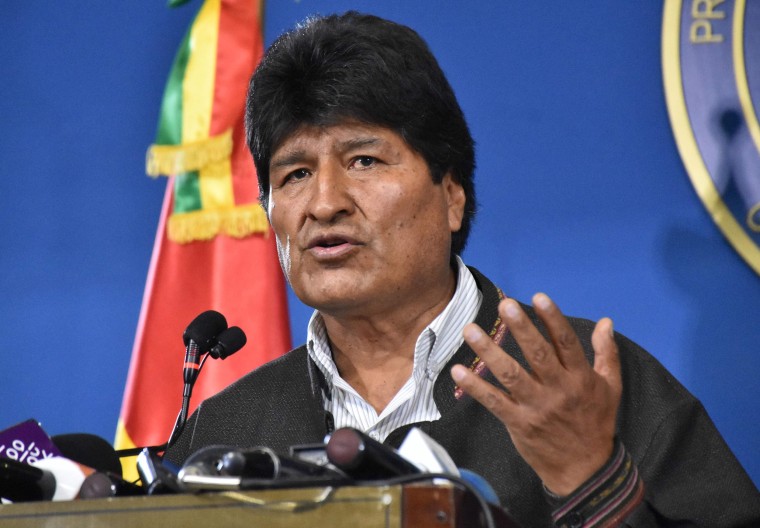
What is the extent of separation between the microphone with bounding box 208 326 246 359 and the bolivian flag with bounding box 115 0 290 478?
1.10 metres

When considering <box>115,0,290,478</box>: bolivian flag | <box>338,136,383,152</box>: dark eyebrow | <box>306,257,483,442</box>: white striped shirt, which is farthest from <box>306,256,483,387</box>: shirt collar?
<box>115,0,290,478</box>: bolivian flag

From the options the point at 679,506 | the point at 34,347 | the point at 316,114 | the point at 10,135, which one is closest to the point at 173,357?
the point at 34,347

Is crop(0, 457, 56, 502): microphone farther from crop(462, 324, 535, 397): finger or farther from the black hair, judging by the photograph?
the black hair

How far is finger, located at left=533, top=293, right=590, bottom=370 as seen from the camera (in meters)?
1.25

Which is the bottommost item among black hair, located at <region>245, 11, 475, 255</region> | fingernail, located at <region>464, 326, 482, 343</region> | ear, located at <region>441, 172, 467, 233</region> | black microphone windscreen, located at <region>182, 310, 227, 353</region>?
fingernail, located at <region>464, 326, 482, 343</region>

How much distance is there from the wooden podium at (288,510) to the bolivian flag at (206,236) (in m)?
2.11

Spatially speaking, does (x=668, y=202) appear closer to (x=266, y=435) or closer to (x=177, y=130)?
(x=266, y=435)

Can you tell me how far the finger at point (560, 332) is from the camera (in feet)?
4.10

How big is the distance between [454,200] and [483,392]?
1.00 metres

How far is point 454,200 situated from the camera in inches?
86.5

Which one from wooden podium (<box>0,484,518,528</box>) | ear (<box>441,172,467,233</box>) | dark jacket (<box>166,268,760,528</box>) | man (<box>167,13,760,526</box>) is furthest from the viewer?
ear (<box>441,172,467,233</box>)

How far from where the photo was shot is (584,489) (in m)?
1.31

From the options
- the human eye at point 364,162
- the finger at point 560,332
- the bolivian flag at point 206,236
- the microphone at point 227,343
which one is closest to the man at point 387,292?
the human eye at point 364,162

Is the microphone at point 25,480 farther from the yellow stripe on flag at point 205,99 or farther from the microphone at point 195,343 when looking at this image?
the yellow stripe on flag at point 205,99
